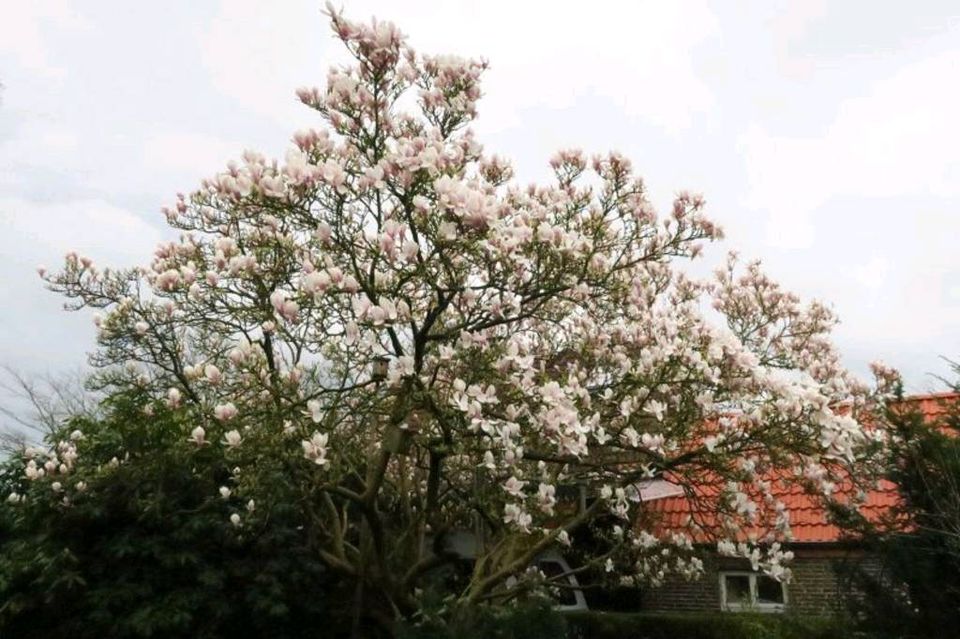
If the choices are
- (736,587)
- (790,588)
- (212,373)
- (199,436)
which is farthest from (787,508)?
(212,373)

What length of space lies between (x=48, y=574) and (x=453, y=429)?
5.51 meters

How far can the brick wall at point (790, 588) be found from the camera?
12.5 meters

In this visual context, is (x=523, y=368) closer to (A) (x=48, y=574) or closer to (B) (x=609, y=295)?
(B) (x=609, y=295)

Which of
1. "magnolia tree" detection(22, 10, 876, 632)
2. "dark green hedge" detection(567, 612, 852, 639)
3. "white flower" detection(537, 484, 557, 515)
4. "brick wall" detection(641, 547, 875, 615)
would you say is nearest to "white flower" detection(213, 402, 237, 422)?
"magnolia tree" detection(22, 10, 876, 632)

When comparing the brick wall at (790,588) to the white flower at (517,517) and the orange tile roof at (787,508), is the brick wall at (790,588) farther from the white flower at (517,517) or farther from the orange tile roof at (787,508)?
the white flower at (517,517)

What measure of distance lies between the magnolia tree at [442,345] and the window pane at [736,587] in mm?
5010

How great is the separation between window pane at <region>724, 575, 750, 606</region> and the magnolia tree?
5.01 metres

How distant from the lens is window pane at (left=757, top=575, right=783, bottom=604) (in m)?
14.1

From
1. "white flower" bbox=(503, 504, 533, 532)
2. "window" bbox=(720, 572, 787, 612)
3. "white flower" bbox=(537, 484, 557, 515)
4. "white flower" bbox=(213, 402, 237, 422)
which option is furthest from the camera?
"window" bbox=(720, 572, 787, 612)

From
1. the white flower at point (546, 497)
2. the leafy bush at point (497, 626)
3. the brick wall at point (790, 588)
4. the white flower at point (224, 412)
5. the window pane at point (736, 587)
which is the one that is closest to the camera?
the white flower at point (224, 412)

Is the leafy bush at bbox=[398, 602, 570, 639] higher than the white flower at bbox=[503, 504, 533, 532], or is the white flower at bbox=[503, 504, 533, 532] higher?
the white flower at bbox=[503, 504, 533, 532]

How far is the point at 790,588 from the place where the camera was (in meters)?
13.4

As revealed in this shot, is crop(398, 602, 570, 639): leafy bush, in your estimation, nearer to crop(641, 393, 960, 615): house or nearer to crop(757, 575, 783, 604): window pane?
crop(641, 393, 960, 615): house

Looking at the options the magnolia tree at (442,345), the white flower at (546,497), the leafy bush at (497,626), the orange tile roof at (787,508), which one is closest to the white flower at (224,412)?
the magnolia tree at (442,345)
